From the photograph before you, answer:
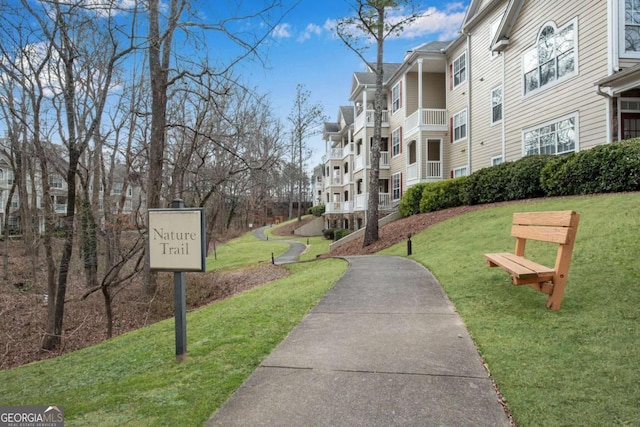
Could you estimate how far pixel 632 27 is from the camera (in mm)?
11211

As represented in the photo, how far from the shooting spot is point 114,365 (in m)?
4.27

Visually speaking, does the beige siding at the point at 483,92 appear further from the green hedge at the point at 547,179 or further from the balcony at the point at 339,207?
the balcony at the point at 339,207

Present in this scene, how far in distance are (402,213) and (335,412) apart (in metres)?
17.9

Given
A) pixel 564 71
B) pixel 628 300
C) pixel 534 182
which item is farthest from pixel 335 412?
pixel 564 71

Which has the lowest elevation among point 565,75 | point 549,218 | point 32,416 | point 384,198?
point 32,416

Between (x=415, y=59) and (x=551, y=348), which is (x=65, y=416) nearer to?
(x=551, y=348)

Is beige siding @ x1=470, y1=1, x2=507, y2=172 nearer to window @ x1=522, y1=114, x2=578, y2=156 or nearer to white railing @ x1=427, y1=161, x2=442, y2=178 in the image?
window @ x1=522, y1=114, x2=578, y2=156

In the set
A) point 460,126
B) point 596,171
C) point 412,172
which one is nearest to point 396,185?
point 412,172

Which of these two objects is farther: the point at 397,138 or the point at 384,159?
the point at 384,159

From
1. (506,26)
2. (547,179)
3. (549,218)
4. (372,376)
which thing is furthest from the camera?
(506,26)

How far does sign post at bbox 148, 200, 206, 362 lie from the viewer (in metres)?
3.89

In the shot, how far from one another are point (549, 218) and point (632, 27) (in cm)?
992

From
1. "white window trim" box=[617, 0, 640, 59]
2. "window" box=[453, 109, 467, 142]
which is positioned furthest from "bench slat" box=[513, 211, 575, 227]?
"window" box=[453, 109, 467, 142]

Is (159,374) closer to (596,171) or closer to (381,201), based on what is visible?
(596,171)
